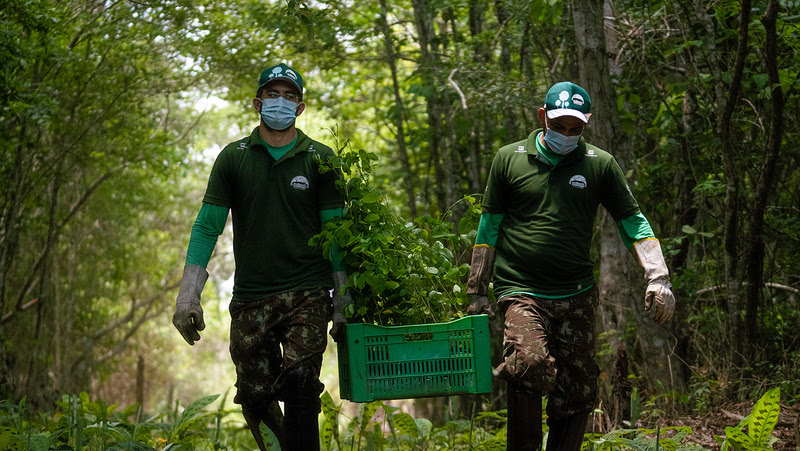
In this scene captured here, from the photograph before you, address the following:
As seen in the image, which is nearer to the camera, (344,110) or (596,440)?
(596,440)

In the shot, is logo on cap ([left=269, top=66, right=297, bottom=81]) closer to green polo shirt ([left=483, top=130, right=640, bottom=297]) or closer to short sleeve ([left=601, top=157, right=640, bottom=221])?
green polo shirt ([left=483, top=130, right=640, bottom=297])

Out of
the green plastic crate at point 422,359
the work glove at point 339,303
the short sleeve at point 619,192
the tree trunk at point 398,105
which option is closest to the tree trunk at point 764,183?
the short sleeve at point 619,192

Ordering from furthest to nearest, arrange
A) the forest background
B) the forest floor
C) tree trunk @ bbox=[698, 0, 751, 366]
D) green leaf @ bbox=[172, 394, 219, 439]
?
the forest background
tree trunk @ bbox=[698, 0, 751, 366]
green leaf @ bbox=[172, 394, 219, 439]
the forest floor

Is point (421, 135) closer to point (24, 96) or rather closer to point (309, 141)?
point (24, 96)

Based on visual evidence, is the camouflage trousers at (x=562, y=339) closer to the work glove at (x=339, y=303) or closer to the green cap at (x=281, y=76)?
the work glove at (x=339, y=303)

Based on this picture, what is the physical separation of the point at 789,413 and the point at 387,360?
11.6 ft

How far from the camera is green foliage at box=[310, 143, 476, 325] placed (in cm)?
393

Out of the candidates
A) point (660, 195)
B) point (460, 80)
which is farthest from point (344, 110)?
point (660, 195)

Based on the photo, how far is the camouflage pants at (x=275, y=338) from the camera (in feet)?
13.2

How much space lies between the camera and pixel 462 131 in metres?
9.47

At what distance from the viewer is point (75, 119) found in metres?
11.4

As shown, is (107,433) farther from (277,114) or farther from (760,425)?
(760,425)

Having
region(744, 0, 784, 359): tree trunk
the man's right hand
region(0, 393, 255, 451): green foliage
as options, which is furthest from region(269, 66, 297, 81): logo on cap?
region(744, 0, 784, 359): tree trunk

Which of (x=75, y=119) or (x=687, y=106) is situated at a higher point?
(x=75, y=119)
